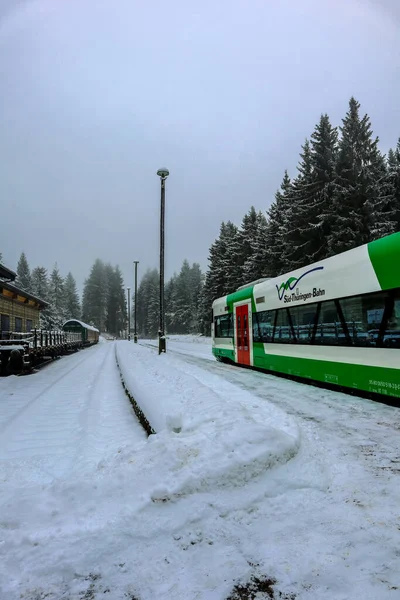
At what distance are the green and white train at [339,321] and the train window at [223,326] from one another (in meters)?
2.91

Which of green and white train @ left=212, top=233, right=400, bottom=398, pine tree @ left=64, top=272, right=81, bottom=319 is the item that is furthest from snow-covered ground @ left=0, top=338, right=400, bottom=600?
pine tree @ left=64, top=272, right=81, bottom=319

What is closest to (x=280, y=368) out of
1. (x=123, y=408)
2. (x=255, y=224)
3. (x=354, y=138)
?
(x=123, y=408)

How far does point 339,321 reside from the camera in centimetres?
862

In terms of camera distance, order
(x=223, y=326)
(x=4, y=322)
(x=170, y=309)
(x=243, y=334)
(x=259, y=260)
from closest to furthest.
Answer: (x=243, y=334), (x=223, y=326), (x=4, y=322), (x=259, y=260), (x=170, y=309)

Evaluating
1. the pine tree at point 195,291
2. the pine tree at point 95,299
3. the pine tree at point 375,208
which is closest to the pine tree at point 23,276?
the pine tree at point 95,299

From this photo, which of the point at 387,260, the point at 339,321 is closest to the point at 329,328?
the point at 339,321

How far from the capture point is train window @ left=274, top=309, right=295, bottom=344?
11.0 m

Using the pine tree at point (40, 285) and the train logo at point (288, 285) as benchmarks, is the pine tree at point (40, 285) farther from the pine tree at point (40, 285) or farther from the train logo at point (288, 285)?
the train logo at point (288, 285)

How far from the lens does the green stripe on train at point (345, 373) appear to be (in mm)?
7077

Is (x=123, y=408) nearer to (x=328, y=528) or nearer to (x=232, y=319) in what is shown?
(x=328, y=528)

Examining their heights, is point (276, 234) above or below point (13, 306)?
above

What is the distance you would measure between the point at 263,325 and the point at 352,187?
18252 millimetres

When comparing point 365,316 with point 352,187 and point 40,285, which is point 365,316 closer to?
point 352,187

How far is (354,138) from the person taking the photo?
28.8m
